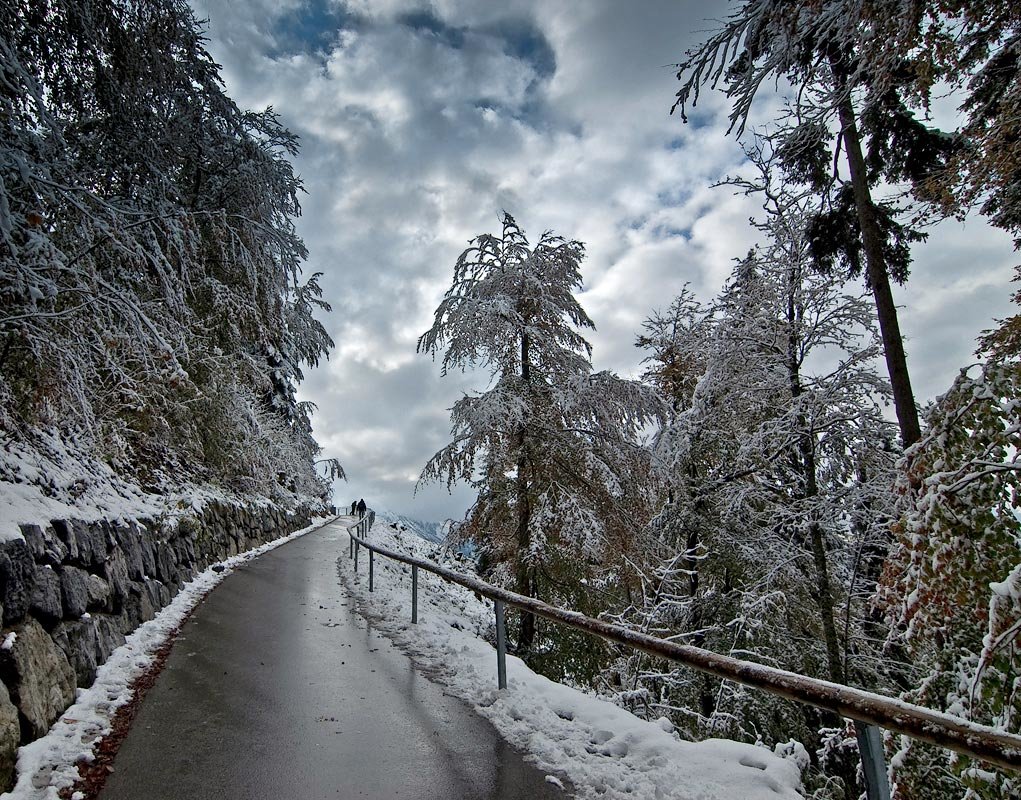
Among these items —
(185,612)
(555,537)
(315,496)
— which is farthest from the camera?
(315,496)

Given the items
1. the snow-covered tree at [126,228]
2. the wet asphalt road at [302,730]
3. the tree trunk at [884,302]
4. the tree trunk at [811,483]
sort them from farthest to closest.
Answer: the tree trunk at [811,483]
the tree trunk at [884,302]
the snow-covered tree at [126,228]
the wet asphalt road at [302,730]

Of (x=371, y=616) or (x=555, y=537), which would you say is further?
(x=555, y=537)

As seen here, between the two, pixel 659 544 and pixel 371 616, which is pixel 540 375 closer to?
pixel 659 544

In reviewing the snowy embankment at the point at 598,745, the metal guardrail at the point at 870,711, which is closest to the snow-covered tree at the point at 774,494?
the snowy embankment at the point at 598,745

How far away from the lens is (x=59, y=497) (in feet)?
18.9

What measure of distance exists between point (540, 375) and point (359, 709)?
25.2 feet

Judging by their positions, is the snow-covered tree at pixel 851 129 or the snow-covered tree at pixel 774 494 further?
the snow-covered tree at pixel 774 494

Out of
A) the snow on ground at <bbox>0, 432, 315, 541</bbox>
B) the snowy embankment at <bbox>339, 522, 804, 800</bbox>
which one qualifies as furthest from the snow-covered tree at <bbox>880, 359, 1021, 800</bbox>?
the snow on ground at <bbox>0, 432, 315, 541</bbox>

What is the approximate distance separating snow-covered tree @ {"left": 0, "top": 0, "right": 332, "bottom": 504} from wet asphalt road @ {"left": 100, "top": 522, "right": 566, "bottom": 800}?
275 cm

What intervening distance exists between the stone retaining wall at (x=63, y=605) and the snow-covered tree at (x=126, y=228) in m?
1.17

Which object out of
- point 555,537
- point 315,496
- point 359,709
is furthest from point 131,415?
point 315,496

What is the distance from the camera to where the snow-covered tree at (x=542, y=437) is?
10.2 meters

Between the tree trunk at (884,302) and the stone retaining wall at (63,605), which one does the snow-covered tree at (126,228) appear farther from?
the tree trunk at (884,302)

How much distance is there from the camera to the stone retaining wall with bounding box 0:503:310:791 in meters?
3.72
